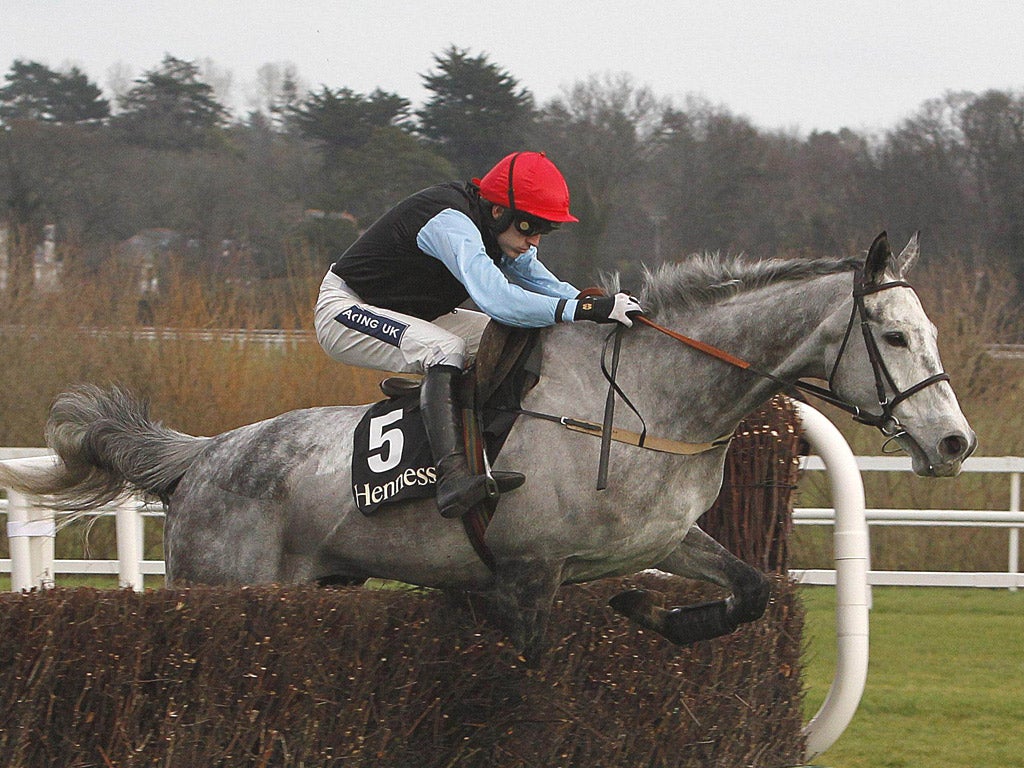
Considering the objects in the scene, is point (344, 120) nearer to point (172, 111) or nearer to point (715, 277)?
point (172, 111)

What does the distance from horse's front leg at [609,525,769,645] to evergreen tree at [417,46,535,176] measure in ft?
58.8

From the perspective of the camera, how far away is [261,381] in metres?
10.8

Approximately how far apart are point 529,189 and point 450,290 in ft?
1.64

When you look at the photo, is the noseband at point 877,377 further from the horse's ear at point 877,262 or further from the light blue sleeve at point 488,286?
the light blue sleeve at point 488,286

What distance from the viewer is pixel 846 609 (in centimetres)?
434

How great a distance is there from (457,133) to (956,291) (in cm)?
1154

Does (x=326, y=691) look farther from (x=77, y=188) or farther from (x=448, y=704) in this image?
(x=77, y=188)

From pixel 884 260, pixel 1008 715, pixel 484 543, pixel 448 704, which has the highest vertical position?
pixel 884 260

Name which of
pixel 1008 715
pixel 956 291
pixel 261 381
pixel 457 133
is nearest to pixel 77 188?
pixel 457 133

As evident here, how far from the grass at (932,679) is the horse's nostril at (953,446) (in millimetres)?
1108

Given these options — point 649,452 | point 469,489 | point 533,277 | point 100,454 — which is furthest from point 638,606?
point 100,454

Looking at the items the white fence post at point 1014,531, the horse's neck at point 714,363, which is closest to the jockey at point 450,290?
the horse's neck at point 714,363

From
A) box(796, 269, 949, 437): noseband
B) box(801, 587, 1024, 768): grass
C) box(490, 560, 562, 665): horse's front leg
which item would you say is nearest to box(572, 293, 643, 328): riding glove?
box(796, 269, 949, 437): noseband

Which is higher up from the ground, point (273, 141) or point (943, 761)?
point (273, 141)
